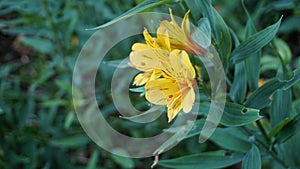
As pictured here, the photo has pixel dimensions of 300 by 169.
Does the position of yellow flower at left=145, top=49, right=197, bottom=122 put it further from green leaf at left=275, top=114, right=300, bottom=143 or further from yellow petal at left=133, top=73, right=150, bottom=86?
green leaf at left=275, top=114, right=300, bottom=143

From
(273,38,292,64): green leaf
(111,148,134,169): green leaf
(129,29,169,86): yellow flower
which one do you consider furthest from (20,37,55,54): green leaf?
(129,29,169,86): yellow flower

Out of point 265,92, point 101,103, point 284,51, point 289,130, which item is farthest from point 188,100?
point 101,103

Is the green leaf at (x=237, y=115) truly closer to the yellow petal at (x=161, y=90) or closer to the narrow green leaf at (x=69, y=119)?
the yellow petal at (x=161, y=90)

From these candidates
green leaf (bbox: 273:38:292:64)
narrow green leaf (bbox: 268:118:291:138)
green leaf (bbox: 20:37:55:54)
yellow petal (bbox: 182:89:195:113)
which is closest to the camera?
yellow petal (bbox: 182:89:195:113)

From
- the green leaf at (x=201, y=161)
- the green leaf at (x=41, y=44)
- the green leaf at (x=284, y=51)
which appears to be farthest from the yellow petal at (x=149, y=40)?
the green leaf at (x=41, y=44)

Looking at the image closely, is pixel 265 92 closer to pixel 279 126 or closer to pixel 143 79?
pixel 279 126
